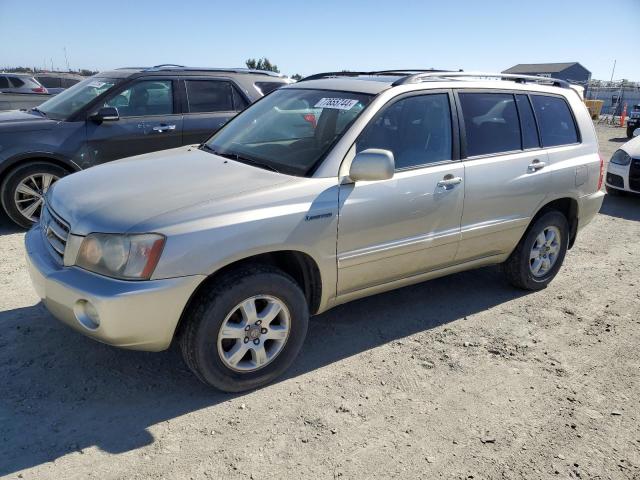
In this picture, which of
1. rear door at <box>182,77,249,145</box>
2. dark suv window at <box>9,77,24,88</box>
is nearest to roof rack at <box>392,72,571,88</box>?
rear door at <box>182,77,249,145</box>

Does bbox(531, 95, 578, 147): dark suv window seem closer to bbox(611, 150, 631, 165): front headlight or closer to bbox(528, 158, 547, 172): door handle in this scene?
bbox(528, 158, 547, 172): door handle

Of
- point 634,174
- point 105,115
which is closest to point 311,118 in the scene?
point 105,115

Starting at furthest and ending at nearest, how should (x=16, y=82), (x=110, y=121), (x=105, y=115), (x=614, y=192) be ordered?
(x=16, y=82) < (x=614, y=192) < (x=110, y=121) < (x=105, y=115)

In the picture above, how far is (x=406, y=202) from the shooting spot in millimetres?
3531

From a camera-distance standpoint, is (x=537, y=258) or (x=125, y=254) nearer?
(x=125, y=254)

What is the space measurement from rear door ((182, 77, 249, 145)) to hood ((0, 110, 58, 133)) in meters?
1.52

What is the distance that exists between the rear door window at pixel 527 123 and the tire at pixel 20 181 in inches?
188

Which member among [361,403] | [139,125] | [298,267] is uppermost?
[139,125]

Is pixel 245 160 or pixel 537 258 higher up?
pixel 245 160

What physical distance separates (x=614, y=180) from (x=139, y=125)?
7.42m

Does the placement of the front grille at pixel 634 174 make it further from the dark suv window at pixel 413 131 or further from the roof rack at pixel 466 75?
the dark suv window at pixel 413 131

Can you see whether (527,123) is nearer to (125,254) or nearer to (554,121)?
(554,121)

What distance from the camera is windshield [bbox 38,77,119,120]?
20.2 feet

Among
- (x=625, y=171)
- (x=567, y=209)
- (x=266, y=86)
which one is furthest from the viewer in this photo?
(x=625, y=171)
